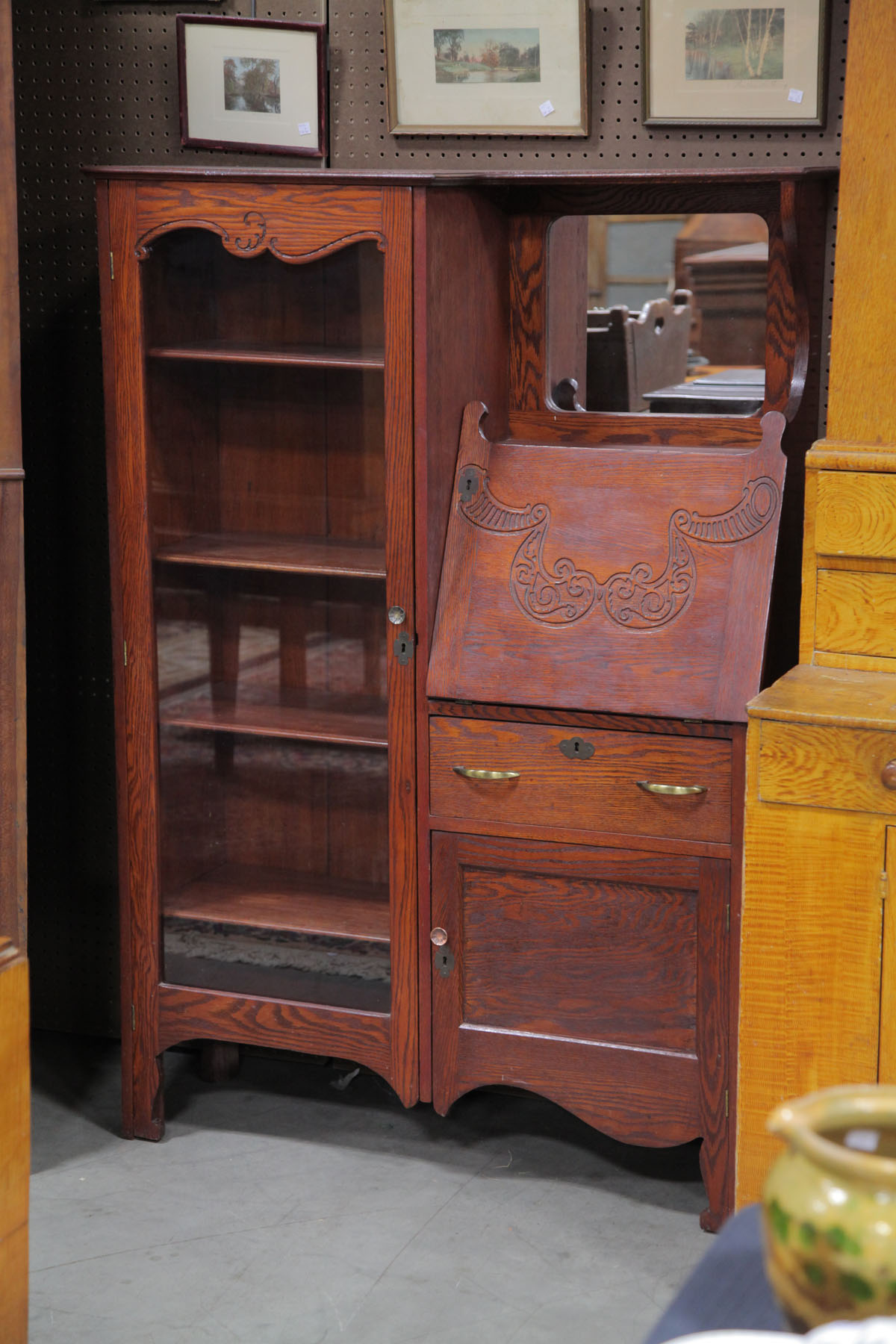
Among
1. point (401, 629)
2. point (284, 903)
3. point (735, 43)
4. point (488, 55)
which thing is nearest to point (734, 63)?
point (735, 43)

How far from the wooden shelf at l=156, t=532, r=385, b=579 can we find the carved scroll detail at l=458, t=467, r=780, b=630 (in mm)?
289

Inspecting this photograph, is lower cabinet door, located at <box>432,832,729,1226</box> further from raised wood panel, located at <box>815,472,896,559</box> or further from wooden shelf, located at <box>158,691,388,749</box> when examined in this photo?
raised wood panel, located at <box>815,472,896,559</box>

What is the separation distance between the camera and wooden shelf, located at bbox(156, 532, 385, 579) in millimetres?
3045

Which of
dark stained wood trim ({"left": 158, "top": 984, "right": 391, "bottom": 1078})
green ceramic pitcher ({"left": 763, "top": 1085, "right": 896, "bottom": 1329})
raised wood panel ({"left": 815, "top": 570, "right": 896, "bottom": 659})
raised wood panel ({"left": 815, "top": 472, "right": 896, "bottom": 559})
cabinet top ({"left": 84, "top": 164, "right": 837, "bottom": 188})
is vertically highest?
cabinet top ({"left": 84, "top": 164, "right": 837, "bottom": 188})

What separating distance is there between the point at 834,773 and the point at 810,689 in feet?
0.59

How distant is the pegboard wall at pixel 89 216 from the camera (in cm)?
304

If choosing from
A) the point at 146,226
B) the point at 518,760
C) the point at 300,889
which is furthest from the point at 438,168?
the point at 300,889

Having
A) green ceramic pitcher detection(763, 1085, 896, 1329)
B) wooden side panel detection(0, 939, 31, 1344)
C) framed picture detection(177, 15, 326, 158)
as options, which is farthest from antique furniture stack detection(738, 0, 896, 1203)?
green ceramic pitcher detection(763, 1085, 896, 1329)

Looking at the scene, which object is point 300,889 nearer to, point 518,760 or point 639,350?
point 518,760

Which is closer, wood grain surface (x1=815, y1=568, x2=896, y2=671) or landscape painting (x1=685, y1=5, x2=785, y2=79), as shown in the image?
wood grain surface (x1=815, y1=568, x2=896, y2=671)

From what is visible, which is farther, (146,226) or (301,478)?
(301,478)

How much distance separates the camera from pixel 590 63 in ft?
9.95

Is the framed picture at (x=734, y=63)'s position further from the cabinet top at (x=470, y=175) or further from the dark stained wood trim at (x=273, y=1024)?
the dark stained wood trim at (x=273, y=1024)

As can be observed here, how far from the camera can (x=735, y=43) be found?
115 inches
